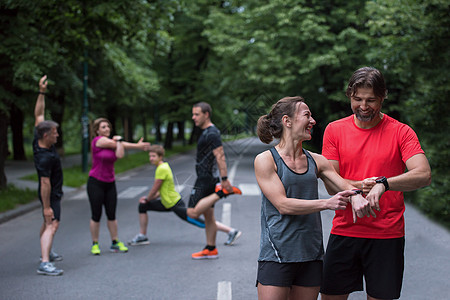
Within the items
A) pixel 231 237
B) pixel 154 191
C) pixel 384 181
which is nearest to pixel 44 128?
pixel 154 191

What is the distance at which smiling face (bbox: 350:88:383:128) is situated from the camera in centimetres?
308

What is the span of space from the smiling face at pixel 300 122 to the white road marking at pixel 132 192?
37.1ft

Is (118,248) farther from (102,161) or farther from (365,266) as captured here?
(365,266)

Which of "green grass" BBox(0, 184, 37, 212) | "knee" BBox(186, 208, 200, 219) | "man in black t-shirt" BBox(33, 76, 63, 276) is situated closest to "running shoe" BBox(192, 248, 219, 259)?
"knee" BBox(186, 208, 200, 219)

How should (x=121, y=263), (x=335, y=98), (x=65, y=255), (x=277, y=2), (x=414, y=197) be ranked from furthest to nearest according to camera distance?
(x=277, y=2) < (x=335, y=98) < (x=414, y=197) < (x=65, y=255) < (x=121, y=263)

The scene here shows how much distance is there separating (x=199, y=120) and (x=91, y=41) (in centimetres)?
725

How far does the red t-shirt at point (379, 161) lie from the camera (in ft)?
10.2

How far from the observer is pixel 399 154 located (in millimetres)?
3141

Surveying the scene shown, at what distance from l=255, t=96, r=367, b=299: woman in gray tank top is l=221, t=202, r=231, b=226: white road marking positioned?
636 centimetres

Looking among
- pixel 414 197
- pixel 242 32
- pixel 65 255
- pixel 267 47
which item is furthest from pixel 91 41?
pixel 242 32

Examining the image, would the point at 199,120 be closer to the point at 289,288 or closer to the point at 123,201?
the point at 289,288

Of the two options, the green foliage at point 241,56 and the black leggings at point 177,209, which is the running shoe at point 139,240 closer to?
the black leggings at point 177,209

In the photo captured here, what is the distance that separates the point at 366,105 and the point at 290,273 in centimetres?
103

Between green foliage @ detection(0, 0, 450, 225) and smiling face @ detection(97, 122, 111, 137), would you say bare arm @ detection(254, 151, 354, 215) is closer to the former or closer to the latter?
green foliage @ detection(0, 0, 450, 225)
